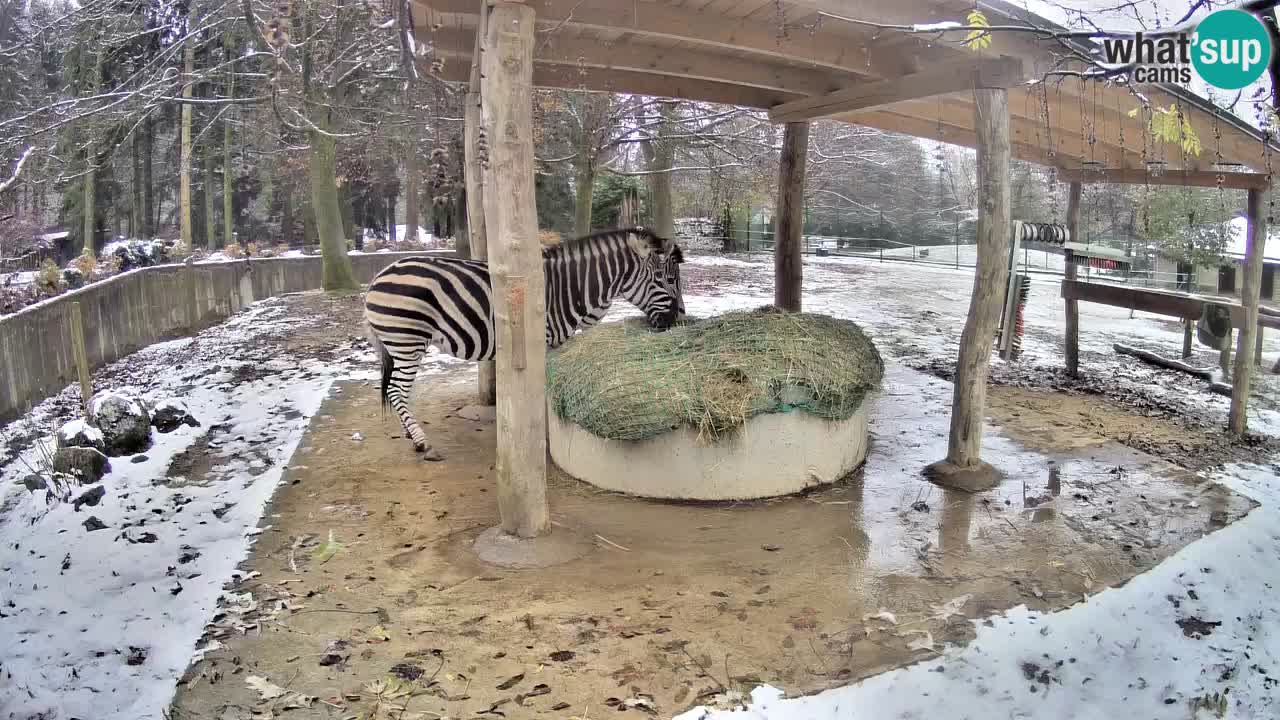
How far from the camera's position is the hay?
545cm

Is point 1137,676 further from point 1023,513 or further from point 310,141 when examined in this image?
point 310,141

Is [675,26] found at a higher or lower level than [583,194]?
higher

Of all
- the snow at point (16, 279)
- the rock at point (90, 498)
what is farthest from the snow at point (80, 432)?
the snow at point (16, 279)

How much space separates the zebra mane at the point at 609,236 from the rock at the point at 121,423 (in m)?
3.63

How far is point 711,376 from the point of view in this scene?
555cm

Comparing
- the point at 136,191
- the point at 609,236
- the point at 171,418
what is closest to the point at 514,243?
the point at 609,236

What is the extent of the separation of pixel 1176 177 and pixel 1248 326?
1942mm

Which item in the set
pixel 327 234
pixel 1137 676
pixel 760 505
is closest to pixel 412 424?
pixel 760 505

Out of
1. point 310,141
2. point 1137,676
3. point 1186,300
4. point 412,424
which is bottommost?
point 1137,676

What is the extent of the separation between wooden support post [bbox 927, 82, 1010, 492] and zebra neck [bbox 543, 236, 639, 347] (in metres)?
2.99

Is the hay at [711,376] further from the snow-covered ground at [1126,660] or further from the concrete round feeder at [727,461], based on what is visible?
the snow-covered ground at [1126,660]

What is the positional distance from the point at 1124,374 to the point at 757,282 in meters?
8.44

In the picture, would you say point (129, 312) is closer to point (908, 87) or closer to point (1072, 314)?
point (908, 87)

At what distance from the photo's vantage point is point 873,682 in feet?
11.0
